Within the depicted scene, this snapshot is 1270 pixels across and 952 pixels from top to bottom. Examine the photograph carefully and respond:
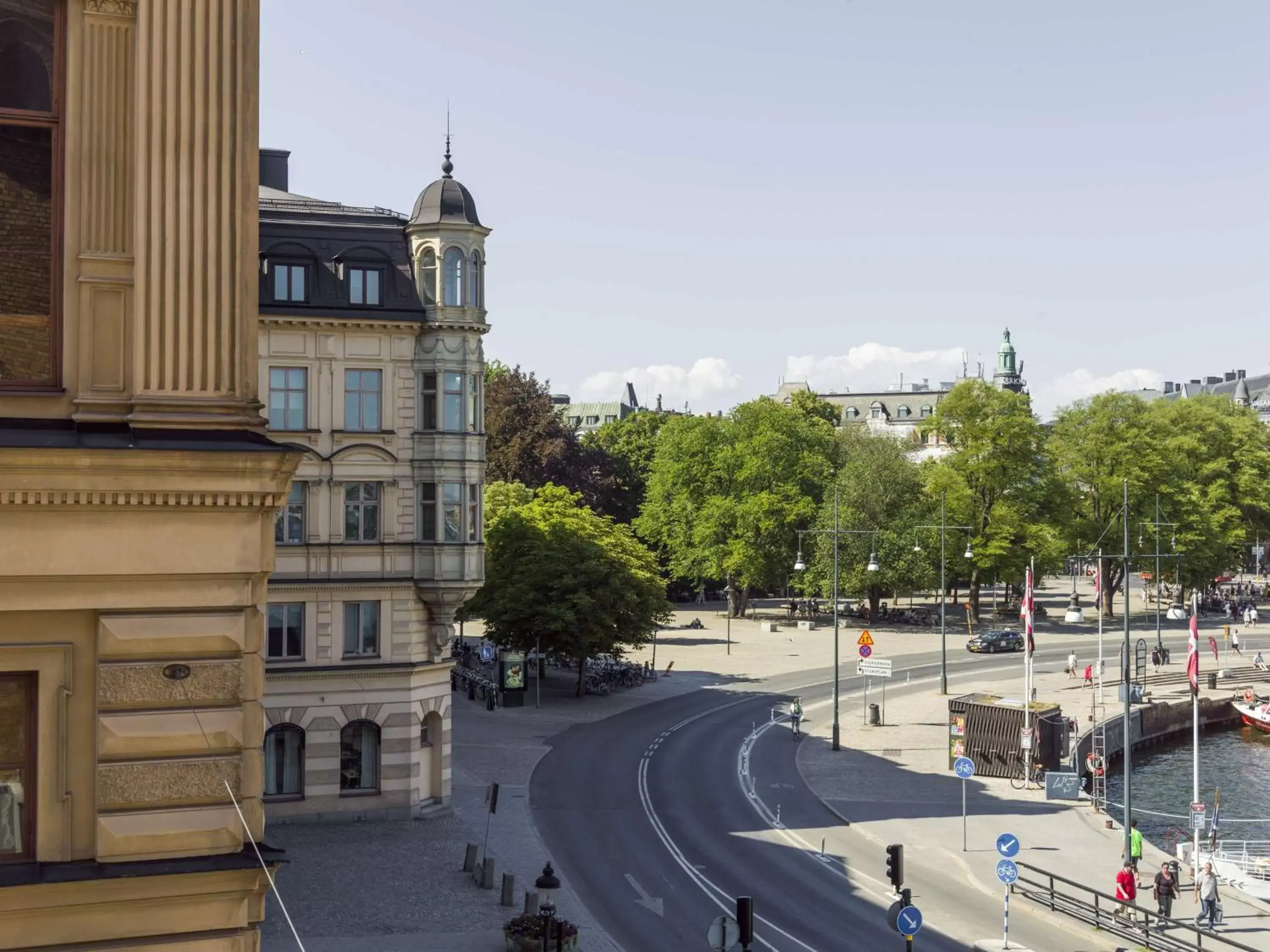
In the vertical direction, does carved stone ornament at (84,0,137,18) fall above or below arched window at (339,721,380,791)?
above

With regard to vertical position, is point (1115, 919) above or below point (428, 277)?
below

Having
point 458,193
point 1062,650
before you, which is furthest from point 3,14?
point 1062,650

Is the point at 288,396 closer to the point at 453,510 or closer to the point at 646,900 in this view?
the point at 453,510

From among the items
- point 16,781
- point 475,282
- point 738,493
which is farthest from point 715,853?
point 738,493

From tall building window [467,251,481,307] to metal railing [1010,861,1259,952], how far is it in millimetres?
20620

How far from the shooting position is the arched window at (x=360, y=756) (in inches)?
1508

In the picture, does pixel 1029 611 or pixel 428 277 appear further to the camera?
pixel 1029 611

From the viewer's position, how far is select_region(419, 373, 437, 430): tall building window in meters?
39.5

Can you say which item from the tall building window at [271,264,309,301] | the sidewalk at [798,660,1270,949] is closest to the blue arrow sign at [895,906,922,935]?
the sidewalk at [798,660,1270,949]

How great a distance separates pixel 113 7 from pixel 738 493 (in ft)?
289

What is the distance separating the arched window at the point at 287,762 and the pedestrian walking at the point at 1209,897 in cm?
2240

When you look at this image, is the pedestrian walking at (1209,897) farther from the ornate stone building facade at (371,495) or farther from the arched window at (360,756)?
the arched window at (360,756)

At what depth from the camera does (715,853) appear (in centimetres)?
3631

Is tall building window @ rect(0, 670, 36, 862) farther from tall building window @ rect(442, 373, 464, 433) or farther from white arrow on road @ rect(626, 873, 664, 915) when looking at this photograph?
tall building window @ rect(442, 373, 464, 433)
